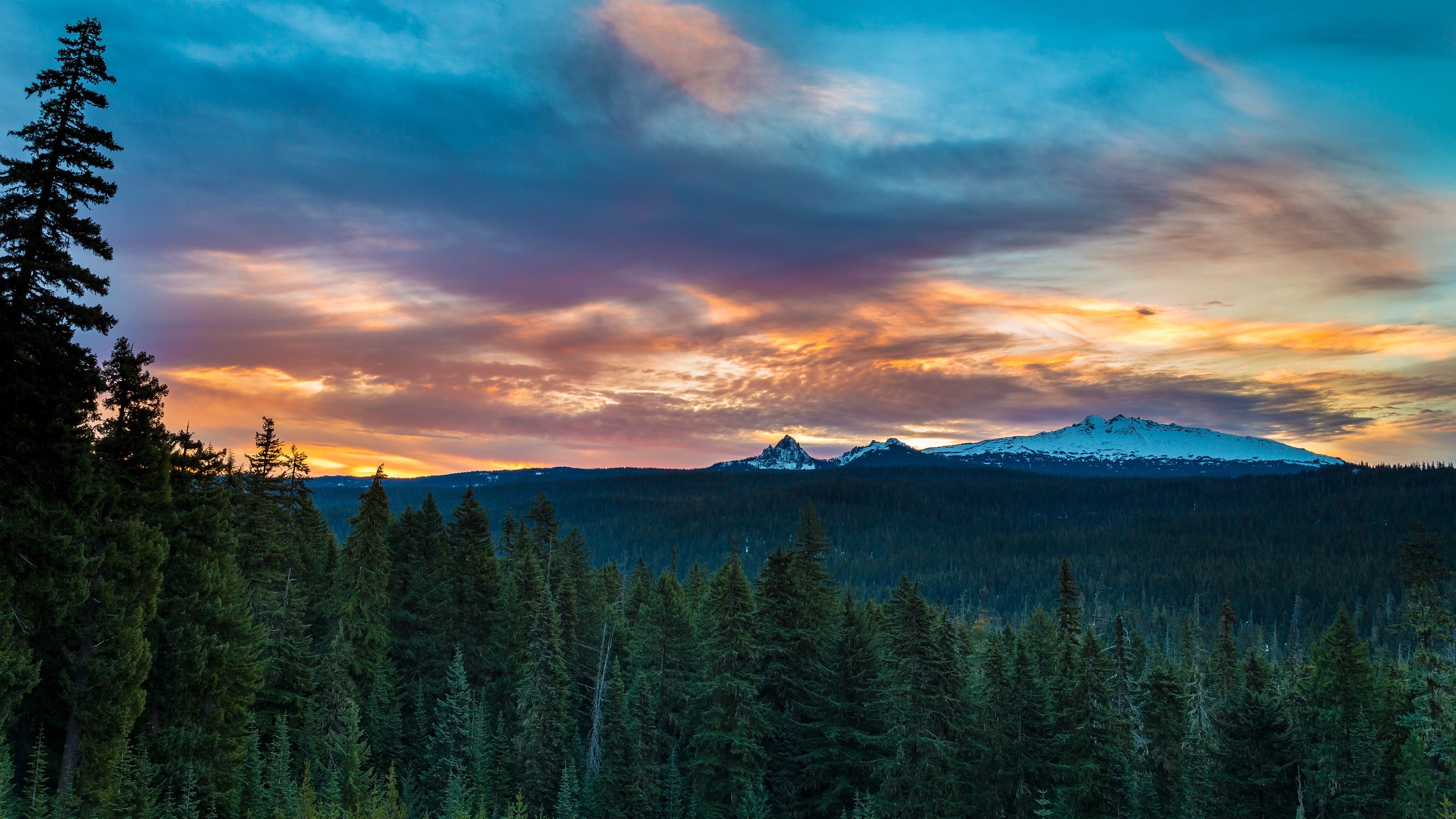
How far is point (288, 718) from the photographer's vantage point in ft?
116

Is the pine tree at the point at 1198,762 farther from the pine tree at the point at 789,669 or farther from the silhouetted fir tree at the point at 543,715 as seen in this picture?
the silhouetted fir tree at the point at 543,715

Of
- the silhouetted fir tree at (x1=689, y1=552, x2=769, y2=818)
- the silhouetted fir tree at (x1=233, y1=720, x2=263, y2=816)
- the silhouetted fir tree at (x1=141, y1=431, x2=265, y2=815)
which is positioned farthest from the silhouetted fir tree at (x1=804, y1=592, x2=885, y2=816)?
the silhouetted fir tree at (x1=141, y1=431, x2=265, y2=815)

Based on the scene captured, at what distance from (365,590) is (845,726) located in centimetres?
2404

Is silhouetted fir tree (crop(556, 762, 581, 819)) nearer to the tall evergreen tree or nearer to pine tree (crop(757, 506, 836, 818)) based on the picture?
pine tree (crop(757, 506, 836, 818))

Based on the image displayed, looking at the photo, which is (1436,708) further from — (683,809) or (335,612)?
(335,612)

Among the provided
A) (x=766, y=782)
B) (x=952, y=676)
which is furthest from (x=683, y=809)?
(x=952, y=676)

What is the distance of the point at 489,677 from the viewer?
48.6 metres

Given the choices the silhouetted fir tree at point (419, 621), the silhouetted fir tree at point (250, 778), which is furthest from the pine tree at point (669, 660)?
the silhouetted fir tree at point (250, 778)

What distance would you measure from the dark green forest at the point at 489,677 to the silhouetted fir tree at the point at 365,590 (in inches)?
6.5

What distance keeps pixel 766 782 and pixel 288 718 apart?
70.7ft

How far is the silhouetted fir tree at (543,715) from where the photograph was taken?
39781mm

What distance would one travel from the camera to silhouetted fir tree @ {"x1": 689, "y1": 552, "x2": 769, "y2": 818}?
36719 mm

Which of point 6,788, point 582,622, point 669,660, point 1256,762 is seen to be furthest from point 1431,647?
point 6,788

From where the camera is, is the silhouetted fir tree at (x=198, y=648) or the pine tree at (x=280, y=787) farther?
the silhouetted fir tree at (x=198, y=648)
